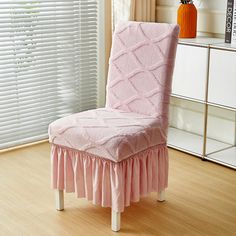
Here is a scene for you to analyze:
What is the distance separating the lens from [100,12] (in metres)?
3.82

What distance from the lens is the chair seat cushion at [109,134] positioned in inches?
86.7

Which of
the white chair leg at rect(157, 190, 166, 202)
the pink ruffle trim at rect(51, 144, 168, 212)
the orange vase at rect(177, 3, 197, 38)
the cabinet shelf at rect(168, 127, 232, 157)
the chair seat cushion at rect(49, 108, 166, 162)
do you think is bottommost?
the white chair leg at rect(157, 190, 166, 202)

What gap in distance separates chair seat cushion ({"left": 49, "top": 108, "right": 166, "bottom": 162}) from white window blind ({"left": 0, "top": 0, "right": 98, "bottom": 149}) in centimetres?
105

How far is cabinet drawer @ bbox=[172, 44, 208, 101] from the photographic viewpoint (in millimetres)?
3082

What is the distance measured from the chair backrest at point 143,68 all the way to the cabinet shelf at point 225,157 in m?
0.81

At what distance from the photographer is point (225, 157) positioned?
3.20 m

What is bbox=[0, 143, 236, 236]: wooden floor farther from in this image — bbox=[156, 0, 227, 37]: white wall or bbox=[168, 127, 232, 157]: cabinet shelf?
bbox=[156, 0, 227, 37]: white wall

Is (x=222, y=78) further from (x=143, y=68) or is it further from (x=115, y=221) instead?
(x=115, y=221)

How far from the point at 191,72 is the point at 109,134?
3.66 feet

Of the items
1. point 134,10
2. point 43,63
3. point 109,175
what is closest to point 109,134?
point 109,175

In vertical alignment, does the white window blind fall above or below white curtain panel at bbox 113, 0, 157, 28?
below

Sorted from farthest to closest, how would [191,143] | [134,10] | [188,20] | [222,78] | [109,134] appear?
[134,10] → [191,143] → [188,20] → [222,78] → [109,134]

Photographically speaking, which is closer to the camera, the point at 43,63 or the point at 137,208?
the point at 137,208

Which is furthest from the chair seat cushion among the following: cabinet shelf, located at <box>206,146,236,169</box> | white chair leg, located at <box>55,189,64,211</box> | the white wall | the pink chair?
the white wall
